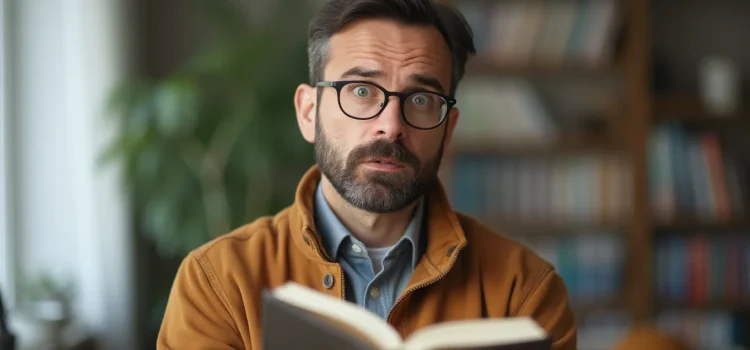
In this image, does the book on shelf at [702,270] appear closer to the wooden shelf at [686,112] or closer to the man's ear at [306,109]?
the wooden shelf at [686,112]

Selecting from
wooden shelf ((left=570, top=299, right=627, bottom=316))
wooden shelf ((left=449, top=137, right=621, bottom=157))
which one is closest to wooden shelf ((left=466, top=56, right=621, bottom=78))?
wooden shelf ((left=449, top=137, right=621, bottom=157))

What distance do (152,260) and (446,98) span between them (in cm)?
255

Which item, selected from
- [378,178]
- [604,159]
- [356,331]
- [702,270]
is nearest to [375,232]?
[378,178]

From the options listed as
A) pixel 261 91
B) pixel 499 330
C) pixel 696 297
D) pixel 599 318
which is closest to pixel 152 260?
pixel 261 91

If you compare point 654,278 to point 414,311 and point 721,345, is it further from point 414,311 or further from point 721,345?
point 414,311

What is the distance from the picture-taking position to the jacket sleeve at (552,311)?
1.26 m

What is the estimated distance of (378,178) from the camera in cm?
121

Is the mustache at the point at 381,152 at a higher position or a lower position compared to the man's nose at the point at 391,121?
lower

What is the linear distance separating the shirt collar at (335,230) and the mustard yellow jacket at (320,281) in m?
0.02

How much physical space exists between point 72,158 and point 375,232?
2.01m

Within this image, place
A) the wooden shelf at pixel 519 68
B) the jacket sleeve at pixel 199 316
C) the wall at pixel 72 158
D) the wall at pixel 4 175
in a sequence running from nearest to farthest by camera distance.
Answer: the jacket sleeve at pixel 199 316 → the wall at pixel 4 175 → the wall at pixel 72 158 → the wooden shelf at pixel 519 68

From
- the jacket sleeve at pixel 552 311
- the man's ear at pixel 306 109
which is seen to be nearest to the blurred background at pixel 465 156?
the man's ear at pixel 306 109

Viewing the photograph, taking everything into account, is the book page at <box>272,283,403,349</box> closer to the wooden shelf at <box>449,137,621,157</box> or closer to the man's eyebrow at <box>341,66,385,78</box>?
the man's eyebrow at <box>341,66,385,78</box>

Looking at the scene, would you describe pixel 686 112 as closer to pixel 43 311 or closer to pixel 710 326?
pixel 710 326
